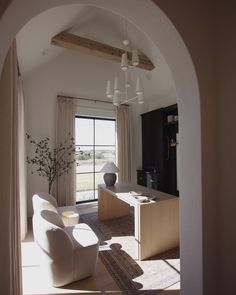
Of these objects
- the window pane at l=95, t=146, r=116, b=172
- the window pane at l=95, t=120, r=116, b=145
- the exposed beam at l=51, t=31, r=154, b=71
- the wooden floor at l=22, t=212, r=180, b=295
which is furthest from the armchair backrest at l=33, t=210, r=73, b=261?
the window pane at l=95, t=120, r=116, b=145

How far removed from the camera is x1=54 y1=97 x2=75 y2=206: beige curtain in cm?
387

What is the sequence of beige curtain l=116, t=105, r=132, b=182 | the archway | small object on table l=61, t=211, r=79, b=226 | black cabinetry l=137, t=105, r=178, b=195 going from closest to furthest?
the archway, small object on table l=61, t=211, r=79, b=226, black cabinetry l=137, t=105, r=178, b=195, beige curtain l=116, t=105, r=132, b=182

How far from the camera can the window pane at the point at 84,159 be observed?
4.29 meters

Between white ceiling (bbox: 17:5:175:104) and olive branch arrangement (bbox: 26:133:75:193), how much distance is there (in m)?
1.44

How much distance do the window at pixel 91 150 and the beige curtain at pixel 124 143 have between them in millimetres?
264

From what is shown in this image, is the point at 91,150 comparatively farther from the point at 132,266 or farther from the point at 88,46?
the point at 132,266

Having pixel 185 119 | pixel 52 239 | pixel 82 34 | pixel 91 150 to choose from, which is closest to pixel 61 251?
pixel 52 239

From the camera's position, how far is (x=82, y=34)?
11.8 feet

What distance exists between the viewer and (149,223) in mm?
2258

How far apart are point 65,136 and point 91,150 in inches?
31.2

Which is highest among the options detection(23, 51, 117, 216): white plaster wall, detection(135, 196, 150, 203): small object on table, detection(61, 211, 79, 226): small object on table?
detection(23, 51, 117, 216): white plaster wall

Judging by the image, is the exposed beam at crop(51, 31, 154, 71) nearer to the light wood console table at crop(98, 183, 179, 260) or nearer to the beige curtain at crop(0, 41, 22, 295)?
the beige curtain at crop(0, 41, 22, 295)

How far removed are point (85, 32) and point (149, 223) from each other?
366 centimetres

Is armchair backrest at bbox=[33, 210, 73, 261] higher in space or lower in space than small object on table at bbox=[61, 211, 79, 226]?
higher
